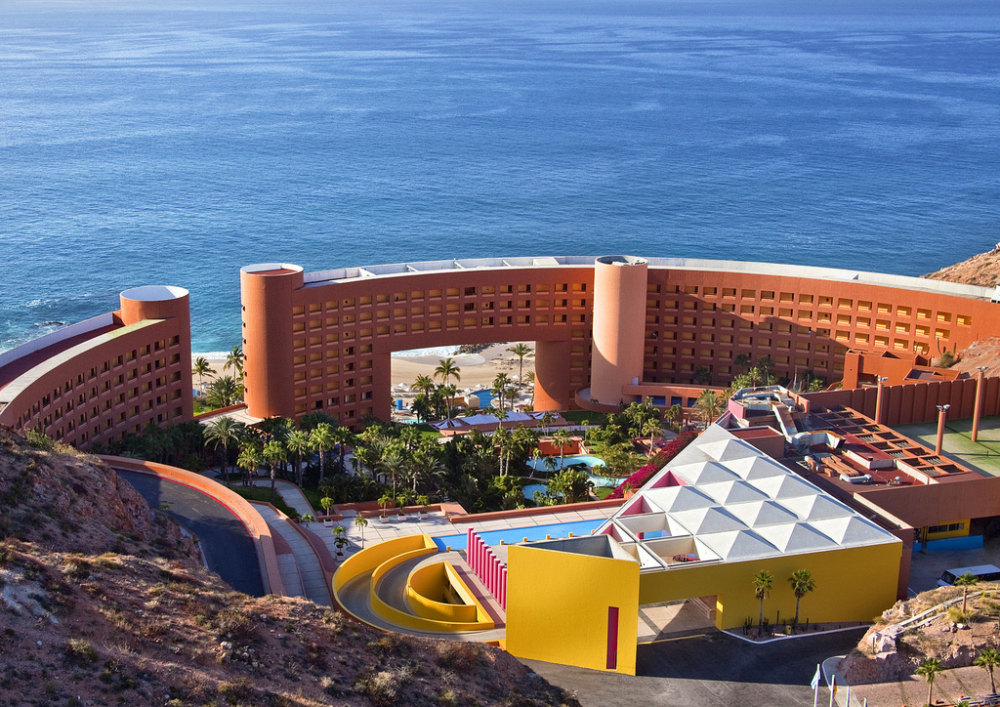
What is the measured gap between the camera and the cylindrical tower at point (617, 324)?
79.4 meters

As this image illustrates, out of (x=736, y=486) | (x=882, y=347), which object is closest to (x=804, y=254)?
(x=882, y=347)

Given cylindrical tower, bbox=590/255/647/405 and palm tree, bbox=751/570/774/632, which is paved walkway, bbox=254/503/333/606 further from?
cylindrical tower, bbox=590/255/647/405

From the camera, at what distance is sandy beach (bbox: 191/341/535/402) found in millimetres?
108519

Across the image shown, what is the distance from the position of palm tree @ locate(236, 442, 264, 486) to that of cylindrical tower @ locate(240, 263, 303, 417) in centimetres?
1350

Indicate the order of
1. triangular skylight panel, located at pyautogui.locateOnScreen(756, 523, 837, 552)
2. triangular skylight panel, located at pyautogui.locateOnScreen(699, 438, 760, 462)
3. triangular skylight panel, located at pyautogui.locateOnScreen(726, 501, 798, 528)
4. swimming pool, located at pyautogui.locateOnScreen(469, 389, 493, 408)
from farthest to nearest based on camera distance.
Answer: swimming pool, located at pyautogui.locateOnScreen(469, 389, 493, 408) < triangular skylight panel, located at pyautogui.locateOnScreen(699, 438, 760, 462) < triangular skylight panel, located at pyautogui.locateOnScreen(726, 501, 798, 528) < triangular skylight panel, located at pyautogui.locateOnScreen(756, 523, 837, 552)

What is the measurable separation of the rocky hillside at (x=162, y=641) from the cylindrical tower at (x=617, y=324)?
47282 mm

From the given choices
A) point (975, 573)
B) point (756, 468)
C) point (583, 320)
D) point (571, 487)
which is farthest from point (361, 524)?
point (583, 320)

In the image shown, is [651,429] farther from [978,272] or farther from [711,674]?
[978,272]

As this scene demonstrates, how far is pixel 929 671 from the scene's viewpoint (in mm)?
38469

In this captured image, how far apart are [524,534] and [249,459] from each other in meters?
16.6

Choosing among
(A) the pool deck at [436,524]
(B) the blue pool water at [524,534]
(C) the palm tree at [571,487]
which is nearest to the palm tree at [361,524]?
(A) the pool deck at [436,524]

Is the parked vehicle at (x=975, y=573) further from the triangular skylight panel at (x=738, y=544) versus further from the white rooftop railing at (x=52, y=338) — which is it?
the white rooftop railing at (x=52, y=338)

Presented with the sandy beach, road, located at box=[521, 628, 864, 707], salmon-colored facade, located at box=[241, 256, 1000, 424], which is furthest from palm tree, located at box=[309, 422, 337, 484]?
the sandy beach

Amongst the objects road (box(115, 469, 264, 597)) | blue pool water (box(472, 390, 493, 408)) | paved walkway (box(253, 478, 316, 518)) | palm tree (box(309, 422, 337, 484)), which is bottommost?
blue pool water (box(472, 390, 493, 408))
